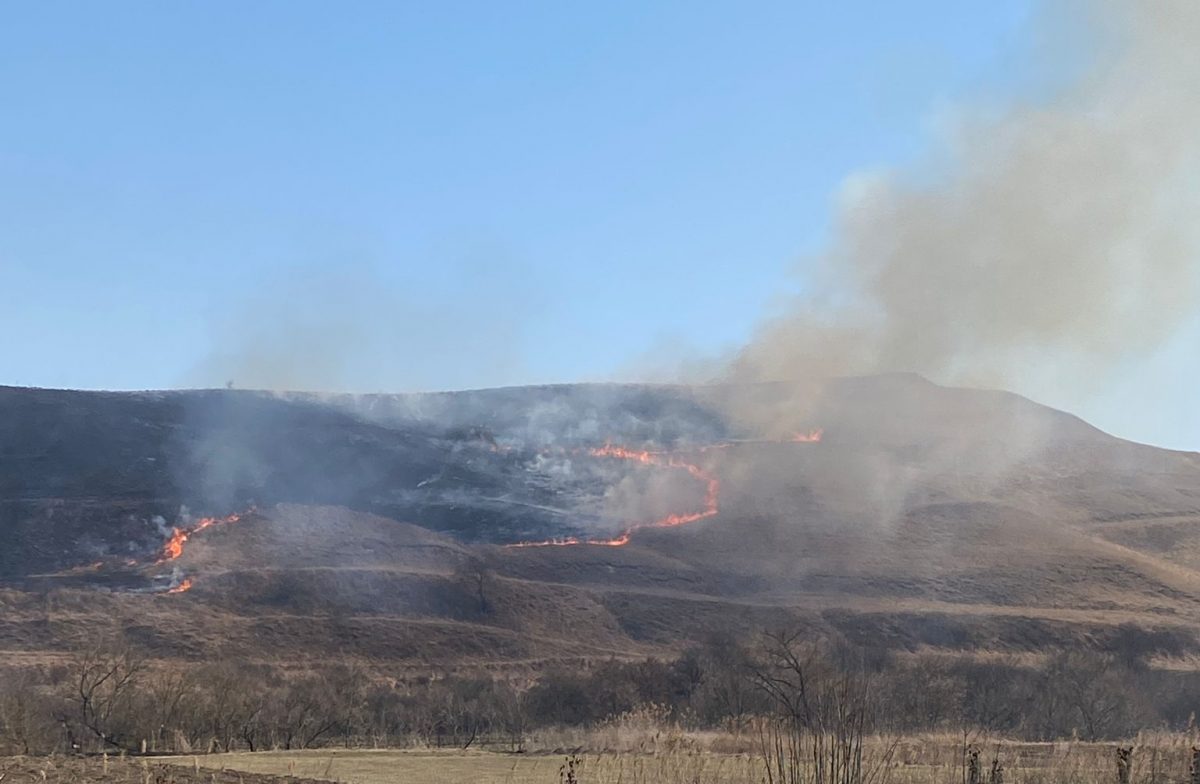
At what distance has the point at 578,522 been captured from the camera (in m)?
102

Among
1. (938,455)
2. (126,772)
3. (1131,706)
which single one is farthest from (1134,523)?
(126,772)

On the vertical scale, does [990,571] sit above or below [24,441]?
below

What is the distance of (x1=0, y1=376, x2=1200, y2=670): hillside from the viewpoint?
72.9 m

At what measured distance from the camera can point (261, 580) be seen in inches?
3127

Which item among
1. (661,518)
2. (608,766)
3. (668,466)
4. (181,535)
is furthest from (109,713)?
(668,466)

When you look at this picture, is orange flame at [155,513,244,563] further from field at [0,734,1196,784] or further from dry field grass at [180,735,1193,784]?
dry field grass at [180,735,1193,784]

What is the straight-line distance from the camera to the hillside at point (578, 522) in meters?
72.9

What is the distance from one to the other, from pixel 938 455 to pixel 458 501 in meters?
49.2

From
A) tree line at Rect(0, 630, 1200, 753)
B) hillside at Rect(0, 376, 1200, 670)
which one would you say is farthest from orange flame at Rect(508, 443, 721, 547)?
tree line at Rect(0, 630, 1200, 753)

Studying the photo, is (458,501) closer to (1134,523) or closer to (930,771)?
(1134,523)

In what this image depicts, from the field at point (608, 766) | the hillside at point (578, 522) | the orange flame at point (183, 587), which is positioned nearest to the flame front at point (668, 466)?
the hillside at point (578, 522)

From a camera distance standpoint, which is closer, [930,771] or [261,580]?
[930,771]

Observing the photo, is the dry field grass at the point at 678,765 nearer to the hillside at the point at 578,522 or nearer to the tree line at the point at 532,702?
the tree line at the point at 532,702

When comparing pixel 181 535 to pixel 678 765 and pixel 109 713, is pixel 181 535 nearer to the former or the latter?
pixel 109 713
